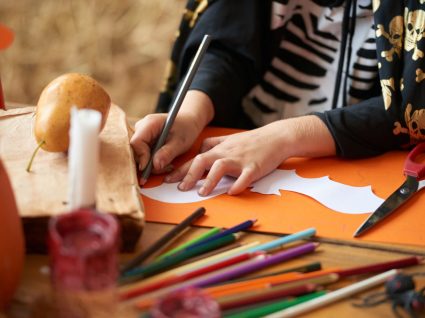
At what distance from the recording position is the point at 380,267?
19.4 inches

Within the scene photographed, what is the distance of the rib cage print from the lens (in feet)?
2.74

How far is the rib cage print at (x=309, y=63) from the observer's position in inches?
32.9

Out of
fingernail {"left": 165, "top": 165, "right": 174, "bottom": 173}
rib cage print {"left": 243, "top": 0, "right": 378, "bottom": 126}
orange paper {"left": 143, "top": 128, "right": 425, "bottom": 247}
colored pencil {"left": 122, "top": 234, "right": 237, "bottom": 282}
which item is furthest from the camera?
rib cage print {"left": 243, "top": 0, "right": 378, "bottom": 126}

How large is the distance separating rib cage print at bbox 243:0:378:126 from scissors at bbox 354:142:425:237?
0.18 metres

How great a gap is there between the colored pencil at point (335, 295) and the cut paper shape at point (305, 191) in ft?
0.39

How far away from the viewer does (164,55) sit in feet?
4.38

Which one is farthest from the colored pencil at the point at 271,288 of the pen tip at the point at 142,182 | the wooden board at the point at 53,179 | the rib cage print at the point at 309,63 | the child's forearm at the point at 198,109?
the rib cage print at the point at 309,63

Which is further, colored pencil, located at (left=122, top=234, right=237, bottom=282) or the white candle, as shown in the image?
colored pencil, located at (left=122, top=234, right=237, bottom=282)

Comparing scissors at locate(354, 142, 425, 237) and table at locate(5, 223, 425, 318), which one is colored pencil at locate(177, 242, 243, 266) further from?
scissors at locate(354, 142, 425, 237)

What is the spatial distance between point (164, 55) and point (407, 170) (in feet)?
2.63

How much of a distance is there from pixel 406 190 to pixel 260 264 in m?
0.24

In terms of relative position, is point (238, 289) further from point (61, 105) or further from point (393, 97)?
point (393, 97)

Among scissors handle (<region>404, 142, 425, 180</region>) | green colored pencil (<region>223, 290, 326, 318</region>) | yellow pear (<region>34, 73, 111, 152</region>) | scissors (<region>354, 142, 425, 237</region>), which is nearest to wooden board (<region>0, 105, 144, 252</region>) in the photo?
yellow pear (<region>34, 73, 111, 152</region>)

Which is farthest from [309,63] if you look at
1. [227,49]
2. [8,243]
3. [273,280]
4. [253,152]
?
[8,243]
